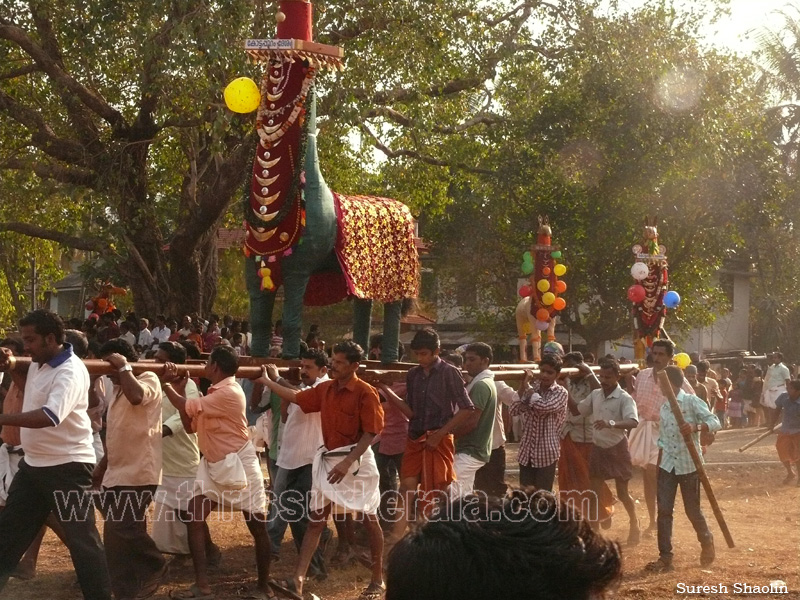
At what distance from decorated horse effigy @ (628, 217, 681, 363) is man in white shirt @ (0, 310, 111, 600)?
9.45 meters

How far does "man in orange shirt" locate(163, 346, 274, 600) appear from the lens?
21.7ft

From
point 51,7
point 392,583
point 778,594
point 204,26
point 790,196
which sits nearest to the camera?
point 392,583

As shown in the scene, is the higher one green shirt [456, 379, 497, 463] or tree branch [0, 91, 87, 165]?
tree branch [0, 91, 87, 165]

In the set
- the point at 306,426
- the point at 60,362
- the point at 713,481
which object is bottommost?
the point at 713,481

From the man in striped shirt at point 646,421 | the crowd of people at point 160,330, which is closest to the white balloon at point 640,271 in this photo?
the crowd of people at point 160,330

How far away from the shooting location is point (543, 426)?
8461mm

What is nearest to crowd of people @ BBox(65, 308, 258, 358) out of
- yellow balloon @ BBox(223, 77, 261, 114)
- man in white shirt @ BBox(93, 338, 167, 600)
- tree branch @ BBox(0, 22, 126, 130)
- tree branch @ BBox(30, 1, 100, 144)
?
tree branch @ BBox(30, 1, 100, 144)

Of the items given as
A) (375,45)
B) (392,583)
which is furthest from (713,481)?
(392,583)

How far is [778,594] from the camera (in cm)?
727

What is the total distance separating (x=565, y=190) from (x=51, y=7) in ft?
35.3

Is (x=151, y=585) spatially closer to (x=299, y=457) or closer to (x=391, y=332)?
(x=299, y=457)

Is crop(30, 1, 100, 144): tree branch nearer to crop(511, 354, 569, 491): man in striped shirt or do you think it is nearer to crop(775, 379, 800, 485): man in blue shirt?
crop(511, 354, 569, 491): man in striped shirt

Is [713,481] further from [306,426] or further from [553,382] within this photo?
[306,426]

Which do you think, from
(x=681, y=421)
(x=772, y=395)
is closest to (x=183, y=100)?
(x=681, y=421)
